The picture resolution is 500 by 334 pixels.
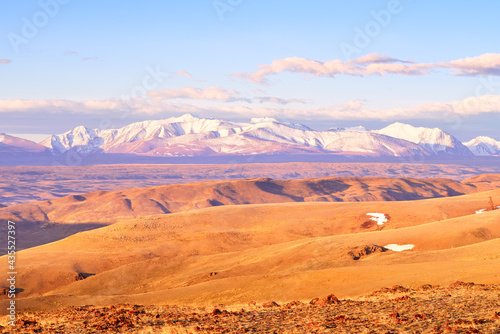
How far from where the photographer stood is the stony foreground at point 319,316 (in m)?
18.0

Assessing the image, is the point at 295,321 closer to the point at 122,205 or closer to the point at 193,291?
the point at 193,291

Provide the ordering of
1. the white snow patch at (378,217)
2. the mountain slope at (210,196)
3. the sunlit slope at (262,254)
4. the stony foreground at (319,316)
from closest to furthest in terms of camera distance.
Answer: the stony foreground at (319,316)
the sunlit slope at (262,254)
the white snow patch at (378,217)
the mountain slope at (210,196)

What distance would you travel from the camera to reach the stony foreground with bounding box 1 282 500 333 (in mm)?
17953

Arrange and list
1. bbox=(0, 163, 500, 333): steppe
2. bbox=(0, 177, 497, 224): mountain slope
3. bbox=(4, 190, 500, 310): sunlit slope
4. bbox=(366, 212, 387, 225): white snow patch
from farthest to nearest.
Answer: bbox=(0, 177, 497, 224): mountain slope, bbox=(366, 212, 387, 225): white snow patch, bbox=(4, 190, 500, 310): sunlit slope, bbox=(0, 163, 500, 333): steppe

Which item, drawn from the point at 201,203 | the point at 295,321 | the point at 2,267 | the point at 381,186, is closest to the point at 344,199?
the point at 381,186

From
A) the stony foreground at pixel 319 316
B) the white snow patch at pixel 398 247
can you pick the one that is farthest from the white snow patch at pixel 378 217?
the stony foreground at pixel 319 316

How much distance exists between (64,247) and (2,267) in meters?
12.3

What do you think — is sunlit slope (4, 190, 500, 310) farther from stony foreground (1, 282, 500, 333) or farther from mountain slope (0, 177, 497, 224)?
mountain slope (0, 177, 497, 224)

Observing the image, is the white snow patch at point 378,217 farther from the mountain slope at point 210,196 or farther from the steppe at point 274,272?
the mountain slope at point 210,196

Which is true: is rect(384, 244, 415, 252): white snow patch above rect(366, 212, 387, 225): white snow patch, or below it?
above

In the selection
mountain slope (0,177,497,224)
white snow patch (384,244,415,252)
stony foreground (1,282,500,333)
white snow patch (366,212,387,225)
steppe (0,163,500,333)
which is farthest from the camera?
mountain slope (0,177,497,224)

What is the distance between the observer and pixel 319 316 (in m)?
20.4

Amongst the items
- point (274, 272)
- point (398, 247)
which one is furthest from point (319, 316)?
point (398, 247)

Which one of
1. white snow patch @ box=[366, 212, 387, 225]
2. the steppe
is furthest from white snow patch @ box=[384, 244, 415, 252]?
white snow patch @ box=[366, 212, 387, 225]
